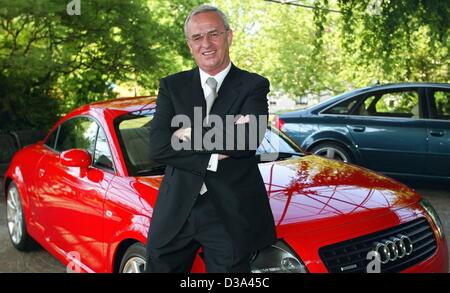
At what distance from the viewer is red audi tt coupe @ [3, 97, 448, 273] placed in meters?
2.81

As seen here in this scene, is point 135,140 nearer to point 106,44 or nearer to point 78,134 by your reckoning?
point 78,134

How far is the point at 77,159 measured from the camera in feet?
12.1

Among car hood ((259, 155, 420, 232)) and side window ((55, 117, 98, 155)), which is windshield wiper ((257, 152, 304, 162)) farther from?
side window ((55, 117, 98, 155))

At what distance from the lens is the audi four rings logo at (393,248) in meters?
2.91

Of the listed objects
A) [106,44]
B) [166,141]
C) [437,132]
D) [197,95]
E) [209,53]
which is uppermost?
[106,44]

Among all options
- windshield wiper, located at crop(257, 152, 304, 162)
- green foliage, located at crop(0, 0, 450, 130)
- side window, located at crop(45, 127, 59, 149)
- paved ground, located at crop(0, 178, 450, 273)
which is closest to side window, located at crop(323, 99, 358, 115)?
green foliage, located at crop(0, 0, 450, 130)

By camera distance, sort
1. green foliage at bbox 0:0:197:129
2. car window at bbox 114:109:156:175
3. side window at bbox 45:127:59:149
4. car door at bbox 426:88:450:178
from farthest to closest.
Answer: green foliage at bbox 0:0:197:129 < car door at bbox 426:88:450:178 < side window at bbox 45:127:59:149 < car window at bbox 114:109:156:175

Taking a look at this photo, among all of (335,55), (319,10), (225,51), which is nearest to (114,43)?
(319,10)

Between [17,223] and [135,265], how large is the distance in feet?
8.27

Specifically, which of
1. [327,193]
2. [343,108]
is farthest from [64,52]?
[327,193]

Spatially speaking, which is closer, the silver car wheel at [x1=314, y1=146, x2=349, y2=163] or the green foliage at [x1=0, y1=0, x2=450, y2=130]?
the silver car wheel at [x1=314, y1=146, x2=349, y2=163]

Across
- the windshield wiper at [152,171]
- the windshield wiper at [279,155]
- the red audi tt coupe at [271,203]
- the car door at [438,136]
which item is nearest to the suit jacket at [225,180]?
the red audi tt coupe at [271,203]

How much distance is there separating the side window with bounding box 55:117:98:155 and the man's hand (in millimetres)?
1710

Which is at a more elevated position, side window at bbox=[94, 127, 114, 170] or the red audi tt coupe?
side window at bbox=[94, 127, 114, 170]
